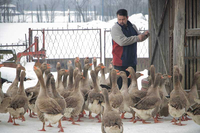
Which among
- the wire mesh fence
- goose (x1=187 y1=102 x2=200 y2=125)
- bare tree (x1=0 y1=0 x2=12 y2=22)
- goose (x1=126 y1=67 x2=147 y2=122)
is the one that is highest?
bare tree (x1=0 y1=0 x2=12 y2=22)

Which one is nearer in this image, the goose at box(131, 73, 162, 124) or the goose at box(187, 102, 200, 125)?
the goose at box(187, 102, 200, 125)

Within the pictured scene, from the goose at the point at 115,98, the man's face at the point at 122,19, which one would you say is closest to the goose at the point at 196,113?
the goose at the point at 115,98

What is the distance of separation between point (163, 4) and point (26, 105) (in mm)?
4504

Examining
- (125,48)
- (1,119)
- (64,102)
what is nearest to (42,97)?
(64,102)

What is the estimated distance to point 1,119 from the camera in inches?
289

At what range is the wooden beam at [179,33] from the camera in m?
6.93

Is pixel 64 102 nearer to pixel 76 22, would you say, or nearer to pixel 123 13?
pixel 123 13

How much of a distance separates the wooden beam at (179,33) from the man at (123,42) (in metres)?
1.07

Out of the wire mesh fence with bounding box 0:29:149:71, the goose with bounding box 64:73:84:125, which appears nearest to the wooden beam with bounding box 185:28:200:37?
the goose with bounding box 64:73:84:125

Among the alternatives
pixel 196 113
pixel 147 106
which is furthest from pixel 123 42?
pixel 196 113

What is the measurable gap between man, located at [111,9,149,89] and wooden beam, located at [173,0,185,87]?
42.1 inches

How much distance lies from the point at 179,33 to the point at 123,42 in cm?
146

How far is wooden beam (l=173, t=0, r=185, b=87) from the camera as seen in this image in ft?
22.7

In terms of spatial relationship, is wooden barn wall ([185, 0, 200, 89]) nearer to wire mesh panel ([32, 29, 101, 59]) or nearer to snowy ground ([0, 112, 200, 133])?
snowy ground ([0, 112, 200, 133])
